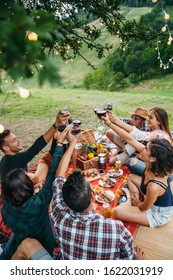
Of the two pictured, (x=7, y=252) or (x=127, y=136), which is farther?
(x=127, y=136)

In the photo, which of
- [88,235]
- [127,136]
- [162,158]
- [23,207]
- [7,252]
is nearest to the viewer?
[88,235]

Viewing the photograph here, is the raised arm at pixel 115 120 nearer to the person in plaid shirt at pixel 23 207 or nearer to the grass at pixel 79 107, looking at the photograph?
the person in plaid shirt at pixel 23 207

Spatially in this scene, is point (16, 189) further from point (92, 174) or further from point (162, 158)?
point (92, 174)

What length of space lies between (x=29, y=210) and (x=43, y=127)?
20.0 ft

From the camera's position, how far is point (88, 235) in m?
1.86

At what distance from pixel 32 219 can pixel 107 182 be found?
5.31 feet

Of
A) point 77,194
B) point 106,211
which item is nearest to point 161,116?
point 106,211

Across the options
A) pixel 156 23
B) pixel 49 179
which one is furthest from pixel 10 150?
pixel 156 23

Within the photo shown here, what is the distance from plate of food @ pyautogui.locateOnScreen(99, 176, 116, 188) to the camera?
3.54 metres

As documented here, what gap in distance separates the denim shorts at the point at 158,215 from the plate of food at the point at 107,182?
760 millimetres

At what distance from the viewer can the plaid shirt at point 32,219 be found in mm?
2139

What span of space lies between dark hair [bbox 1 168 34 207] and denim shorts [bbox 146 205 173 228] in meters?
1.44

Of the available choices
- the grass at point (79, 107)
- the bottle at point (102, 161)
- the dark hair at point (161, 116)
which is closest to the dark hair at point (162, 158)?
the dark hair at point (161, 116)

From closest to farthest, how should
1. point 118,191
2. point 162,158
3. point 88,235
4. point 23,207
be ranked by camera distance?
point 88,235
point 23,207
point 162,158
point 118,191
